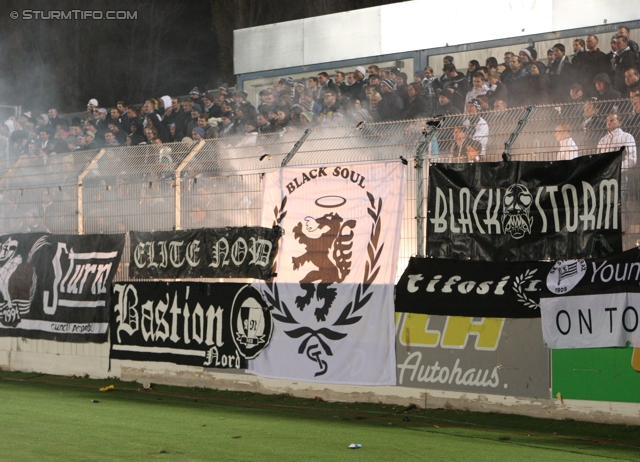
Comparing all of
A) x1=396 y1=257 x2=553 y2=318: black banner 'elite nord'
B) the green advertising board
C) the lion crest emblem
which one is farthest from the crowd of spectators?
the green advertising board

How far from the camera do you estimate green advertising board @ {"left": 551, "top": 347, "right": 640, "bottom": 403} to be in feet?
27.5

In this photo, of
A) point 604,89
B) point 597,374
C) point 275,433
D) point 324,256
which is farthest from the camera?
point 604,89

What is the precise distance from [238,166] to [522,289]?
4314mm

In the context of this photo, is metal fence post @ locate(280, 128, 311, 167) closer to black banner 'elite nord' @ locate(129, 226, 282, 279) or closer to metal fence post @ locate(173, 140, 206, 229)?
black banner 'elite nord' @ locate(129, 226, 282, 279)

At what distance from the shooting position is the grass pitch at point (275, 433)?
734 centimetres

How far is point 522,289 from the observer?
911cm

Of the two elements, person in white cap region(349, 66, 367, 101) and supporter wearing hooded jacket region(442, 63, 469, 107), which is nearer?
supporter wearing hooded jacket region(442, 63, 469, 107)

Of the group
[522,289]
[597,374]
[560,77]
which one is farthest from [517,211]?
[560,77]

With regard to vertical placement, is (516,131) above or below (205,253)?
above

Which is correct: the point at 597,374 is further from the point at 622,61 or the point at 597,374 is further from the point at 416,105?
the point at 416,105

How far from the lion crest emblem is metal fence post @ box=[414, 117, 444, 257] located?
0.90 metres

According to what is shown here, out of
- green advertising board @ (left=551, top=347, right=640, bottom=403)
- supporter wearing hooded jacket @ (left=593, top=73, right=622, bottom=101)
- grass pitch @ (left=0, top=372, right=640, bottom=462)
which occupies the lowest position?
grass pitch @ (left=0, top=372, right=640, bottom=462)

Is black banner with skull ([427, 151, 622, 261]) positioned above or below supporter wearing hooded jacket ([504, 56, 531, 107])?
below

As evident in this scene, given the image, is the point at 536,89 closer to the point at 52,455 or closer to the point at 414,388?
the point at 414,388
